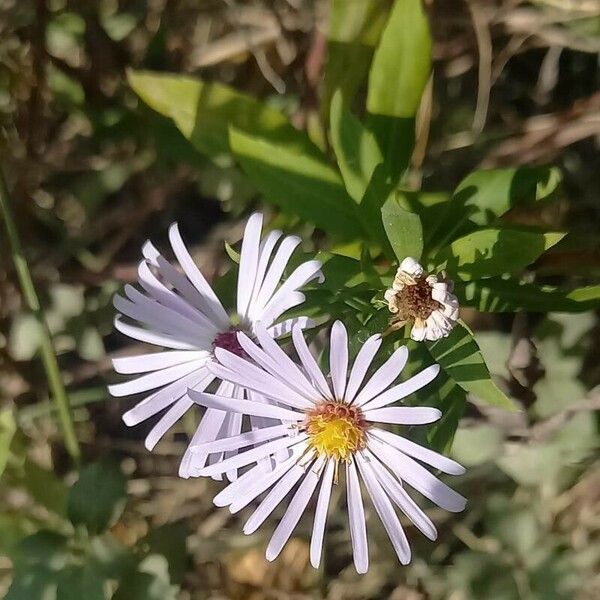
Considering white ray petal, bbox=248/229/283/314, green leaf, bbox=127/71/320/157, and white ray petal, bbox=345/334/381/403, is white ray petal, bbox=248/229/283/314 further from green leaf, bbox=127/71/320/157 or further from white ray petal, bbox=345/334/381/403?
green leaf, bbox=127/71/320/157

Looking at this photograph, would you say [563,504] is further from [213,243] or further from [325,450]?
[213,243]

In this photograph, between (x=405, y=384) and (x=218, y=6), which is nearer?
(x=405, y=384)

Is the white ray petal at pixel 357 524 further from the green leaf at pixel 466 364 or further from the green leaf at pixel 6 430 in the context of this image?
the green leaf at pixel 6 430

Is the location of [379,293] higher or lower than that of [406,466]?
higher


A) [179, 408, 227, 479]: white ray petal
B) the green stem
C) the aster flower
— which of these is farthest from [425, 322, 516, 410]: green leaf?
the green stem

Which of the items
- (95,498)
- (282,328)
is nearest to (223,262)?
(95,498)

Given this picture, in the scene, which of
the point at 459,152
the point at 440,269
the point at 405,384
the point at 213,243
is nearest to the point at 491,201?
the point at 440,269

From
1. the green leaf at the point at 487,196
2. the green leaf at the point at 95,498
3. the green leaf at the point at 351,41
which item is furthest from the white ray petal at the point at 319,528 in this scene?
the green leaf at the point at 351,41
